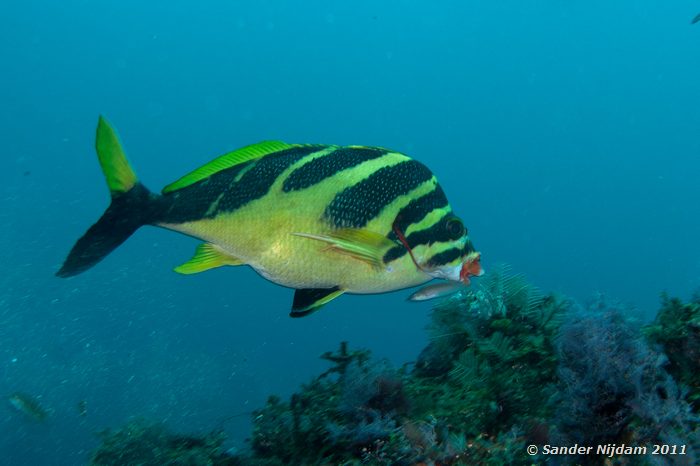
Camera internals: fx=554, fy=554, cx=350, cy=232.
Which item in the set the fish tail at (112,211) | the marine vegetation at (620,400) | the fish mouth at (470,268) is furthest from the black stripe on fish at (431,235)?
A: the fish tail at (112,211)

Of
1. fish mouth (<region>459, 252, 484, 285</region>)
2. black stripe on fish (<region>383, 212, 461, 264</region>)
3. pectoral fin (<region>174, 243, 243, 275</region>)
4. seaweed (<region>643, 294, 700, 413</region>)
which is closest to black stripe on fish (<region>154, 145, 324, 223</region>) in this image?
pectoral fin (<region>174, 243, 243, 275</region>)

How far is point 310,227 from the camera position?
2355 mm

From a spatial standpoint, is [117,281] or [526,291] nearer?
[526,291]

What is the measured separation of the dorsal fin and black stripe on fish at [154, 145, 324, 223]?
0.02 meters

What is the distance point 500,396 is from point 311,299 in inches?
58.2

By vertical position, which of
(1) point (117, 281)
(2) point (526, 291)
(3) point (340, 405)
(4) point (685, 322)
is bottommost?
(3) point (340, 405)

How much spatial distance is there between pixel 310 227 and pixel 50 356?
2754cm

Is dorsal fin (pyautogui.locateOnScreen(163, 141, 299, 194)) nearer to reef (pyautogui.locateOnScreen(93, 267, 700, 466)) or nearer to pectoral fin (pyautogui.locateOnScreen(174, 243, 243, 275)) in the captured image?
pectoral fin (pyautogui.locateOnScreen(174, 243, 243, 275))

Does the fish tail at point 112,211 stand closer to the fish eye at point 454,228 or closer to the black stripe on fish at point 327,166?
the black stripe on fish at point 327,166

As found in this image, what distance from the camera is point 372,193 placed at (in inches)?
94.7

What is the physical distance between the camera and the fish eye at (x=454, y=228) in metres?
2.40

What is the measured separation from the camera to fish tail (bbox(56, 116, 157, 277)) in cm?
221

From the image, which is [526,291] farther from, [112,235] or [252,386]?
[252,386]

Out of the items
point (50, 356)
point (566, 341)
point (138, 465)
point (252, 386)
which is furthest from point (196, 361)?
point (566, 341)
